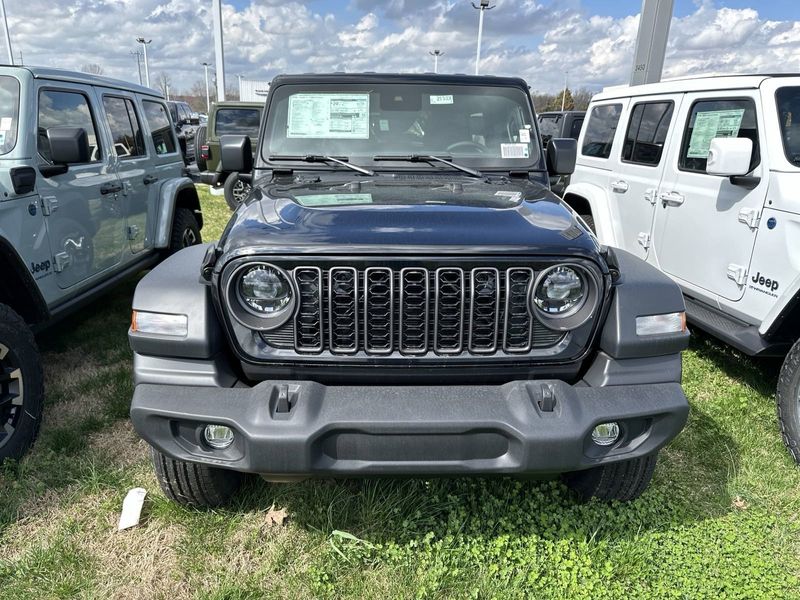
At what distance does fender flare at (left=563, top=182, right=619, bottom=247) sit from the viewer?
550cm

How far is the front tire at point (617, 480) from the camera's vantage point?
8.48 ft

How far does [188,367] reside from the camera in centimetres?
214

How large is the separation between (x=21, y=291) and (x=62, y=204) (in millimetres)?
740

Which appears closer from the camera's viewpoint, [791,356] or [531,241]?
[531,241]

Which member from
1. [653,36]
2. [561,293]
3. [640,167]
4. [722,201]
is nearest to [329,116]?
[561,293]

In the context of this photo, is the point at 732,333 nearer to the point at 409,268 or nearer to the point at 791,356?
the point at 791,356

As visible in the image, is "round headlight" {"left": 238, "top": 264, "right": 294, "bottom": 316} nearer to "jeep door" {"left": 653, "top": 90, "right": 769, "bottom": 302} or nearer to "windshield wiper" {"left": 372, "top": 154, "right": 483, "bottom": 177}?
"windshield wiper" {"left": 372, "top": 154, "right": 483, "bottom": 177}

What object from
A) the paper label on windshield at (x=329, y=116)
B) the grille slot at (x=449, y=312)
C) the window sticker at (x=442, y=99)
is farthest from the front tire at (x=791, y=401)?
the paper label on windshield at (x=329, y=116)

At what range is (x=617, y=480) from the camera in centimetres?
263

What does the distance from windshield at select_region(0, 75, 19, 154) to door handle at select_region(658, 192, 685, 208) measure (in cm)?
463

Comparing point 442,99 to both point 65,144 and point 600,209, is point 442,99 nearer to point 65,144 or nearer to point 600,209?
point 65,144

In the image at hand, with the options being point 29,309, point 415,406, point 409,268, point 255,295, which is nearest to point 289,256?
point 255,295

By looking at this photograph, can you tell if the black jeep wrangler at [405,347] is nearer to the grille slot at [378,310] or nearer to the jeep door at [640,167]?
the grille slot at [378,310]

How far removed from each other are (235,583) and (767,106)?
4150 millimetres
